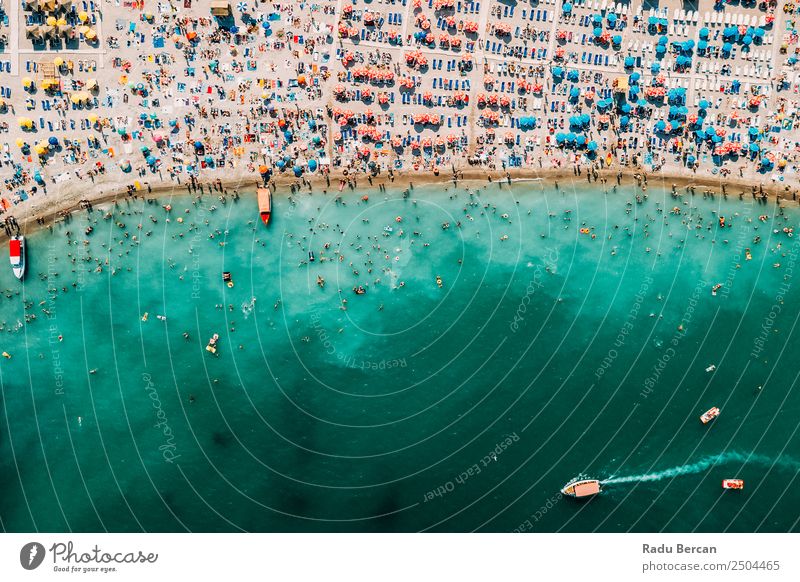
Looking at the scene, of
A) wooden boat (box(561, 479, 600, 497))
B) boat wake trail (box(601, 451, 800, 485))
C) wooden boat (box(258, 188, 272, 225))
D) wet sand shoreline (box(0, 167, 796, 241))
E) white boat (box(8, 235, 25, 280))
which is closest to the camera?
white boat (box(8, 235, 25, 280))

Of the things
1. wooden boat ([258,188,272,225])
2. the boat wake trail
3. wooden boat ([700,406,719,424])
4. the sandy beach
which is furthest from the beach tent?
wooden boat ([700,406,719,424])

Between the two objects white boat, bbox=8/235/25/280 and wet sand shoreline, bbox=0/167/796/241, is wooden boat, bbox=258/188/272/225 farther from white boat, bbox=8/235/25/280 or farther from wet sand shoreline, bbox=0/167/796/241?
white boat, bbox=8/235/25/280

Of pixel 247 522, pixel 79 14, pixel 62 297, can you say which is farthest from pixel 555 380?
pixel 79 14

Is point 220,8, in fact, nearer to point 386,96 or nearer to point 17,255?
point 386,96

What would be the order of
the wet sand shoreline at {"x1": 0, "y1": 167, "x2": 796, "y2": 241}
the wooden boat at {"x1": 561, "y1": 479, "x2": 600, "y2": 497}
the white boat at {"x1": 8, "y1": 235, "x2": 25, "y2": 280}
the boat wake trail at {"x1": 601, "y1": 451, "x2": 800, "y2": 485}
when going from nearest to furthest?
the white boat at {"x1": 8, "y1": 235, "x2": 25, "y2": 280} → the wet sand shoreline at {"x1": 0, "y1": 167, "x2": 796, "y2": 241} → the wooden boat at {"x1": 561, "y1": 479, "x2": 600, "y2": 497} → the boat wake trail at {"x1": 601, "y1": 451, "x2": 800, "y2": 485}

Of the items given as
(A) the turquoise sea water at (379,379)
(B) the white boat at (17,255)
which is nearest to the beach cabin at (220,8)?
(A) the turquoise sea water at (379,379)

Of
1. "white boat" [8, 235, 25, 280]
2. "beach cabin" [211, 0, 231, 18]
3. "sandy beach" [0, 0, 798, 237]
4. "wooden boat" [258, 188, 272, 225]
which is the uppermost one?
"beach cabin" [211, 0, 231, 18]
